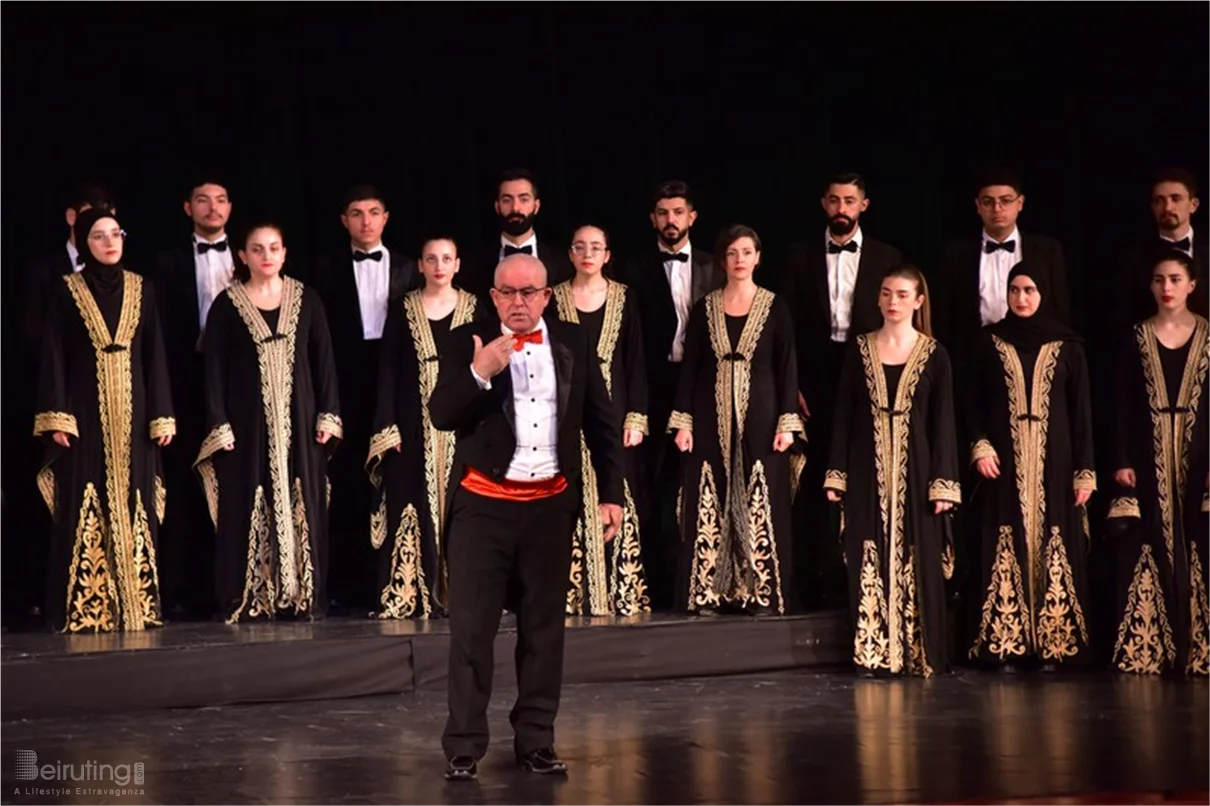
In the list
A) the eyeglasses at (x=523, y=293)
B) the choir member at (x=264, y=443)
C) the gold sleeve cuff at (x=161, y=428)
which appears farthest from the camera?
the choir member at (x=264, y=443)

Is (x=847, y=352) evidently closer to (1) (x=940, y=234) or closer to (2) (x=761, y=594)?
(2) (x=761, y=594)

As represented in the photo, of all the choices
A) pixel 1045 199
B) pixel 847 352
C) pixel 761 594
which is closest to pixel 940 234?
pixel 1045 199

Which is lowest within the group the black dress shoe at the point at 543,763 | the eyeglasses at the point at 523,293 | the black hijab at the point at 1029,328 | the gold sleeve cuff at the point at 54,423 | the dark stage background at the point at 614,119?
the black dress shoe at the point at 543,763

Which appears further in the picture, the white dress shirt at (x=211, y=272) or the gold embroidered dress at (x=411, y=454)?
the white dress shirt at (x=211, y=272)

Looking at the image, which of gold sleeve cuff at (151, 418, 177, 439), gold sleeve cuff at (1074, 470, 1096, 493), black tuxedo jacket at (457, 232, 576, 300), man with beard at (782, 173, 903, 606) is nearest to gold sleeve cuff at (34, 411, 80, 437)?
gold sleeve cuff at (151, 418, 177, 439)

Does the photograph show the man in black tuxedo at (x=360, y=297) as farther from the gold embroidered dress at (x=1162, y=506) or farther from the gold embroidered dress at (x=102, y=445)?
the gold embroidered dress at (x=1162, y=506)

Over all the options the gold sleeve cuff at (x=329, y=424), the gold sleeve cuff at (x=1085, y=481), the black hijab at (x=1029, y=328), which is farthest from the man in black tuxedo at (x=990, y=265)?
the gold sleeve cuff at (x=329, y=424)

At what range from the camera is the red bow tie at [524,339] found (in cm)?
489

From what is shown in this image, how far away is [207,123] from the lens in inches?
308

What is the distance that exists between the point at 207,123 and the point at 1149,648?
13.3 feet

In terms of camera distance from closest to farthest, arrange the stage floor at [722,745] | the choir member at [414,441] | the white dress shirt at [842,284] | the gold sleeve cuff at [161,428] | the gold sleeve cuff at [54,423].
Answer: the stage floor at [722,745] < the gold sleeve cuff at [54,423] < the gold sleeve cuff at [161,428] < the choir member at [414,441] < the white dress shirt at [842,284]

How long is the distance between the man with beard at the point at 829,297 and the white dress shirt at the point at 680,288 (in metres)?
0.35

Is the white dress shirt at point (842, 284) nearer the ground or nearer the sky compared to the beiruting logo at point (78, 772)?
nearer the sky

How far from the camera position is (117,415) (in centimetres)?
674
